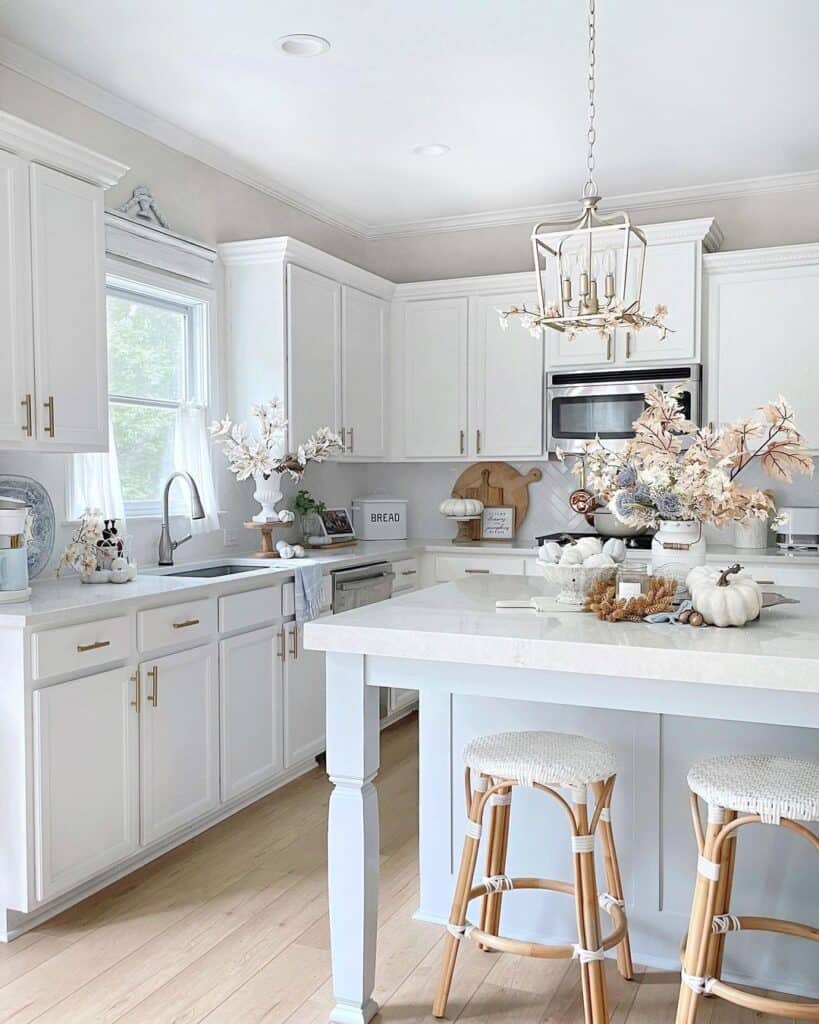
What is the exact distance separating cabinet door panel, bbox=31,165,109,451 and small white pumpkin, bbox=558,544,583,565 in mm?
1682

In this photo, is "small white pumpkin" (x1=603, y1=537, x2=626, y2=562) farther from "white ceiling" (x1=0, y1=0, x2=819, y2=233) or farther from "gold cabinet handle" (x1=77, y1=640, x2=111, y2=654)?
"white ceiling" (x1=0, y1=0, x2=819, y2=233)

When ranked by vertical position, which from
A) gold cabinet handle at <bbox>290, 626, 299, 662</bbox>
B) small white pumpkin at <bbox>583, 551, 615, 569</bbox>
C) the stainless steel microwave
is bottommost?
gold cabinet handle at <bbox>290, 626, 299, 662</bbox>

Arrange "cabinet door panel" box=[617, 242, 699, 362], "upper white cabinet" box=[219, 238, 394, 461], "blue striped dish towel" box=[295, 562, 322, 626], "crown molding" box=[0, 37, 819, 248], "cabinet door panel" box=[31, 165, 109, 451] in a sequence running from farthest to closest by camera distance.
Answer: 1. "cabinet door panel" box=[617, 242, 699, 362]
2. "upper white cabinet" box=[219, 238, 394, 461]
3. "blue striped dish towel" box=[295, 562, 322, 626]
4. "crown molding" box=[0, 37, 819, 248]
5. "cabinet door panel" box=[31, 165, 109, 451]

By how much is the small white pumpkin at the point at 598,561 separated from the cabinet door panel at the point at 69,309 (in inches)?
68.8

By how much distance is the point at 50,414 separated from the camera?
3.02 meters

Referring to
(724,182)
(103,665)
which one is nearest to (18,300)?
(103,665)

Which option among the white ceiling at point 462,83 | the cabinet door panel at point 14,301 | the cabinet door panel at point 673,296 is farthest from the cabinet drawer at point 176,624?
the cabinet door panel at point 673,296

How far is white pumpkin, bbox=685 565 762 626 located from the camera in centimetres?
207

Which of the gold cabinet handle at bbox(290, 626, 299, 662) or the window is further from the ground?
the window

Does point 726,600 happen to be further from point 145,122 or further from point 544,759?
point 145,122

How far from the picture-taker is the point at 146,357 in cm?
410

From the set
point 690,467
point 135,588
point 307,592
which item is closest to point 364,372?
point 307,592

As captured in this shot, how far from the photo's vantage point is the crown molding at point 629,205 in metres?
4.83

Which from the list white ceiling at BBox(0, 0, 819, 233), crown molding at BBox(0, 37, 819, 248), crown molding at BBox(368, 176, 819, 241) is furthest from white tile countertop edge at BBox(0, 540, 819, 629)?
white ceiling at BBox(0, 0, 819, 233)
